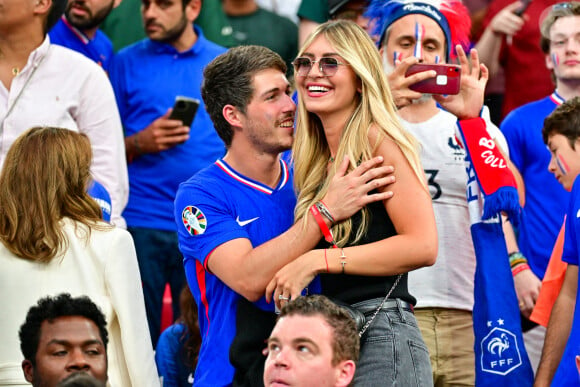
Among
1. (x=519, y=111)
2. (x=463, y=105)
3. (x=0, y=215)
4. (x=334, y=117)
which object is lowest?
(x=0, y=215)

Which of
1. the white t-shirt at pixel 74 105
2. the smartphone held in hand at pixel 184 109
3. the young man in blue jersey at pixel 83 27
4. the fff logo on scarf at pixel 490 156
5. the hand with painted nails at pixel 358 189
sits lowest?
the hand with painted nails at pixel 358 189

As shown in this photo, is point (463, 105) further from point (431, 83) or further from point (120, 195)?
point (120, 195)

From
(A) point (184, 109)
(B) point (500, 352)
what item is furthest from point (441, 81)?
(A) point (184, 109)

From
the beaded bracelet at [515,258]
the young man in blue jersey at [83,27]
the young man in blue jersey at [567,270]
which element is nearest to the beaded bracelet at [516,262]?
the beaded bracelet at [515,258]

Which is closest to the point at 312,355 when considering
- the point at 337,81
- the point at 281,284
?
the point at 281,284

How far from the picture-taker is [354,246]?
4.28m

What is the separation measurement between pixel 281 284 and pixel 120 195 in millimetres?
2187

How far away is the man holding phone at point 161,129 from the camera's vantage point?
263 inches

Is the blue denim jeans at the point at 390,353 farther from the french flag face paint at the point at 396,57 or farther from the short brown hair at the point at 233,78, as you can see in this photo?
the french flag face paint at the point at 396,57

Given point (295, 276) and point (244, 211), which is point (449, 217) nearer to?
point (244, 211)

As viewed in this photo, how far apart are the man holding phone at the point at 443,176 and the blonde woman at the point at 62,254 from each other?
1536 mm

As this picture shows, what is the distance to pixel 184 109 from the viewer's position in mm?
6656

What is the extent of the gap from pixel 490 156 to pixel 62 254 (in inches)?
79.9

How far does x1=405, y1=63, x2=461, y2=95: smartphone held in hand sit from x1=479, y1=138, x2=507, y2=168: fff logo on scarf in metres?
0.28
